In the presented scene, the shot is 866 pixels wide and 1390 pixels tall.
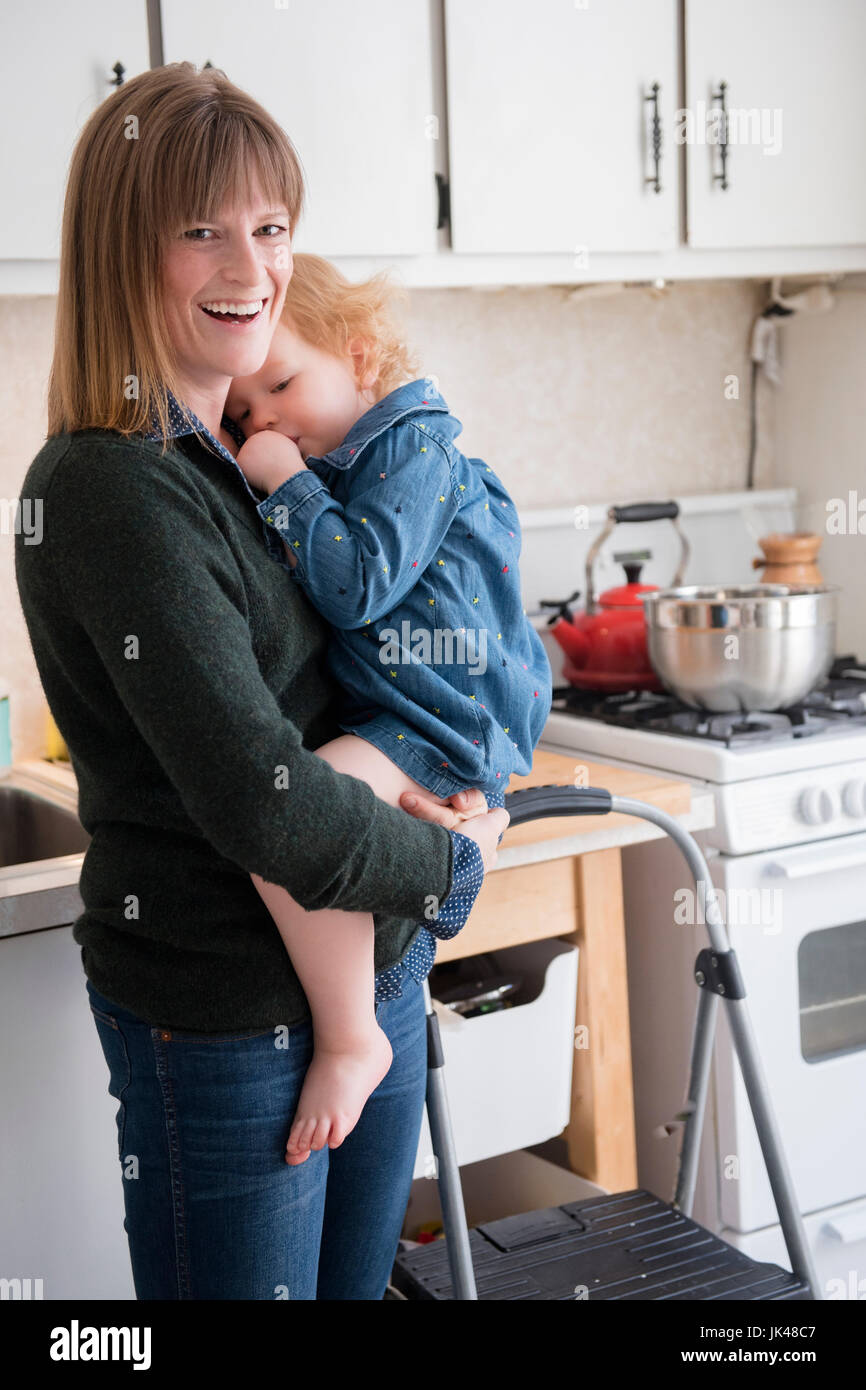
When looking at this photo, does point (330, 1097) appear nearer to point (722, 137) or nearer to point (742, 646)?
point (742, 646)

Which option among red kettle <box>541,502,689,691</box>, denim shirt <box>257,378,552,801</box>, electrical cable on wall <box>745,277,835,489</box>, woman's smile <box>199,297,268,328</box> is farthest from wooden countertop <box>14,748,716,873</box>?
electrical cable on wall <box>745,277,835,489</box>

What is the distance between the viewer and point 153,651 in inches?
34.0

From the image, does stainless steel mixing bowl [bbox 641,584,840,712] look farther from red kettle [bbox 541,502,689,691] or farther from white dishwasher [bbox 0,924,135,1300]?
white dishwasher [bbox 0,924,135,1300]

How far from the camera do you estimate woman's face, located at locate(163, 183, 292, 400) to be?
954mm

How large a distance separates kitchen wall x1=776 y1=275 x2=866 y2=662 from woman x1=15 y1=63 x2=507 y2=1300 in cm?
178

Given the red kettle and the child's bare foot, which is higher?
the red kettle

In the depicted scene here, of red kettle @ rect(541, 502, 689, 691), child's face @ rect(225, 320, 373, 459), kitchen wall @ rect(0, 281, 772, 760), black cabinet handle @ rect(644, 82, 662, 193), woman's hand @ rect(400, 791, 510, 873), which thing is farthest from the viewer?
kitchen wall @ rect(0, 281, 772, 760)

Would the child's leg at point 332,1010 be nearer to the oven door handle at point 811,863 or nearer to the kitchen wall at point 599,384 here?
the oven door handle at point 811,863

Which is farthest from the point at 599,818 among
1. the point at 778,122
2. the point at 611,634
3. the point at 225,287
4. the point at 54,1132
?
the point at 778,122

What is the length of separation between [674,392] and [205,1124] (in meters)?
2.01

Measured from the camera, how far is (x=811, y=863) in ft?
6.27

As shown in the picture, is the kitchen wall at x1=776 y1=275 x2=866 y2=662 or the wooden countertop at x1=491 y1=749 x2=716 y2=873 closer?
the wooden countertop at x1=491 y1=749 x2=716 y2=873
